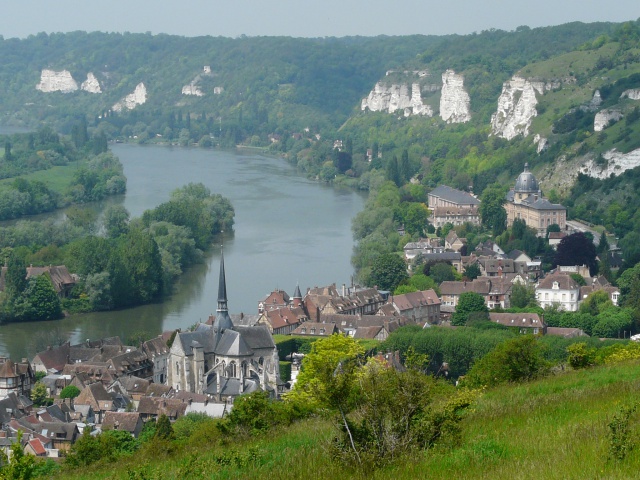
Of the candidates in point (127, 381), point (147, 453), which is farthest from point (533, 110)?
point (147, 453)

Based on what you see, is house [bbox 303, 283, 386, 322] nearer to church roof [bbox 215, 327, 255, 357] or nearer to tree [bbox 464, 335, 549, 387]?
church roof [bbox 215, 327, 255, 357]

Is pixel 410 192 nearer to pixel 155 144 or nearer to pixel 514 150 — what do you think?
pixel 514 150

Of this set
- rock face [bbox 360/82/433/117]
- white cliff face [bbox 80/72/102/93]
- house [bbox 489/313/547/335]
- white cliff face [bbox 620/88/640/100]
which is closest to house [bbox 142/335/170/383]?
house [bbox 489/313/547/335]

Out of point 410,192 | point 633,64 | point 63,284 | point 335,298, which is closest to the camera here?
point 335,298

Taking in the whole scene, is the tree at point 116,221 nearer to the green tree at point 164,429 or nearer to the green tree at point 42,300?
the green tree at point 42,300

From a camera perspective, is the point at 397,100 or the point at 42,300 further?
the point at 397,100

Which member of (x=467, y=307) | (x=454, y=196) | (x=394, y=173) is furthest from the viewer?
(x=394, y=173)

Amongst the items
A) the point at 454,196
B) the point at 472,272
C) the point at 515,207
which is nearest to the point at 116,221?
the point at 472,272

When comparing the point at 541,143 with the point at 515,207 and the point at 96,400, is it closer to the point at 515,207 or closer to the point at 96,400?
the point at 515,207
